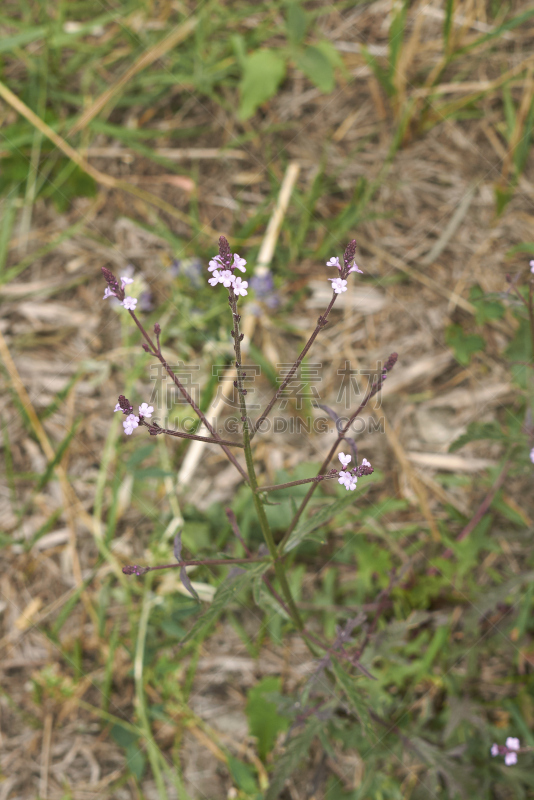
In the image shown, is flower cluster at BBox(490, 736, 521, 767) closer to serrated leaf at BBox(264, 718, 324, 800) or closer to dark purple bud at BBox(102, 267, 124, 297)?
serrated leaf at BBox(264, 718, 324, 800)

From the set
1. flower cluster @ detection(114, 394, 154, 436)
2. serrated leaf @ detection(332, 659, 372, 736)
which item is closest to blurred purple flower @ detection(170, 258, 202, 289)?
flower cluster @ detection(114, 394, 154, 436)

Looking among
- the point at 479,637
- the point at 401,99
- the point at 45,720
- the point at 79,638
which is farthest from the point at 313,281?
the point at 45,720

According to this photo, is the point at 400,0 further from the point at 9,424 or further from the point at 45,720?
the point at 45,720

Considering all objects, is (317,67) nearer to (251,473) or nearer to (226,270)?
(226,270)

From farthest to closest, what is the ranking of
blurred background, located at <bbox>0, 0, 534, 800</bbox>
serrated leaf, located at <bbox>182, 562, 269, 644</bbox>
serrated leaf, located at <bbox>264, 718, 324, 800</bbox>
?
1. blurred background, located at <bbox>0, 0, 534, 800</bbox>
2. serrated leaf, located at <bbox>264, 718, 324, 800</bbox>
3. serrated leaf, located at <bbox>182, 562, 269, 644</bbox>

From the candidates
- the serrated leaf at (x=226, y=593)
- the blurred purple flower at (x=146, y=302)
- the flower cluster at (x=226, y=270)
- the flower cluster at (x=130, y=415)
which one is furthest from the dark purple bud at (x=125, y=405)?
the blurred purple flower at (x=146, y=302)

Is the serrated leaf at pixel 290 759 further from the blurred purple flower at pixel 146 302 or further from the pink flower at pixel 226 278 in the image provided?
the blurred purple flower at pixel 146 302
